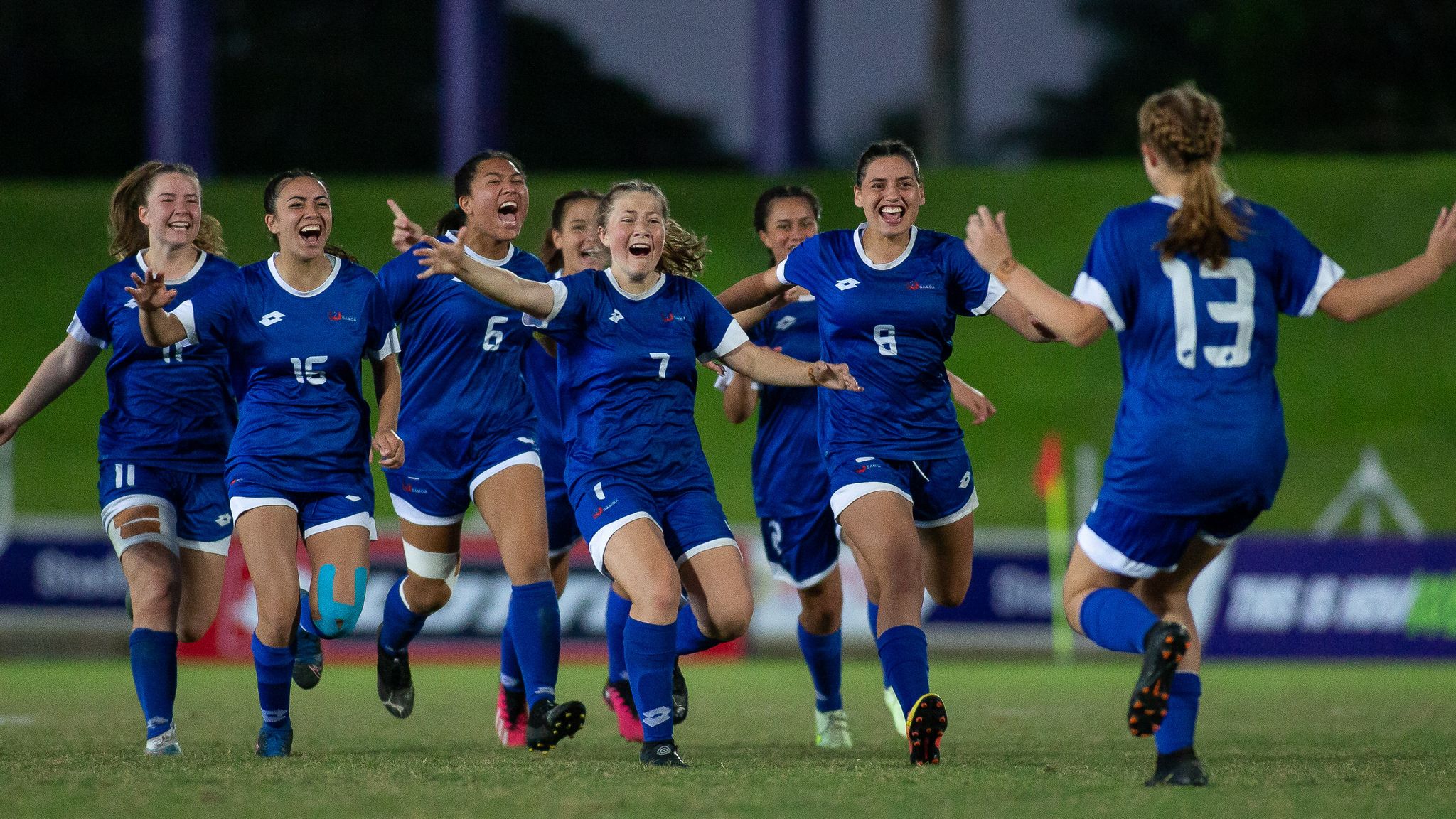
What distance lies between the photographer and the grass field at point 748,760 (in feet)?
15.3

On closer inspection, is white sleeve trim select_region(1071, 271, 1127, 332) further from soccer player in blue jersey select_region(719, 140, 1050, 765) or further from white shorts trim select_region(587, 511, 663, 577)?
white shorts trim select_region(587, 511, 663, 577)

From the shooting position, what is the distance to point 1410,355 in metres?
21.6

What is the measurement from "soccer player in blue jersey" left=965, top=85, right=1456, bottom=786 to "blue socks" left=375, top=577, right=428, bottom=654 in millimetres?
3212

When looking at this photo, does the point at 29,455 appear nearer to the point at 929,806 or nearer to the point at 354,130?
the point at 354,130

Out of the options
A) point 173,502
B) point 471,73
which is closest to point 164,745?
point 173,502

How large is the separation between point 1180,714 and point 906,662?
1280mm

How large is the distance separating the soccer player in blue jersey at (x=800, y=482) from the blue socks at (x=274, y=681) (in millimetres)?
2087

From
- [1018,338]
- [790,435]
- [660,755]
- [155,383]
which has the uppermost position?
[1018,338]

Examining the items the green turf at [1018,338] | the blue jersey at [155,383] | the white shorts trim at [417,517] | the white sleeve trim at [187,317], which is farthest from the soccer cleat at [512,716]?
the green turf at [1018,338]

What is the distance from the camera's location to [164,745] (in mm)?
6246

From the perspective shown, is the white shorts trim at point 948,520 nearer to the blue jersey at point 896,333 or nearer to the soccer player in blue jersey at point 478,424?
the blue jersey at point 896,333

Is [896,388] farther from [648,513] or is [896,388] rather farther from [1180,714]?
[1180,714]

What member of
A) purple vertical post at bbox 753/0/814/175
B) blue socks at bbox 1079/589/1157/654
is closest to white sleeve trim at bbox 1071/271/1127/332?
blue socks at bbox 1079/589/1157/654

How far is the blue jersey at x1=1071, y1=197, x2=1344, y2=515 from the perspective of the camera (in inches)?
190
